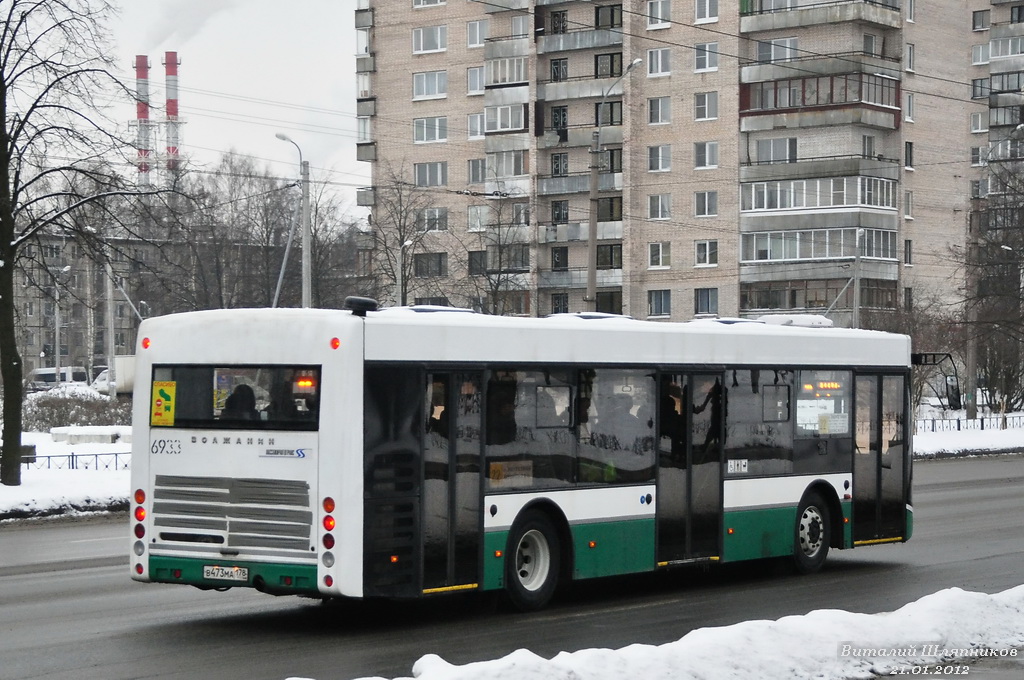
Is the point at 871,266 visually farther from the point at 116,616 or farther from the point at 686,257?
the point at 116,616

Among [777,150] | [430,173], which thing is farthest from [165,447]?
[430,173]

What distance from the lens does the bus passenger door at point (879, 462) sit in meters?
17.4

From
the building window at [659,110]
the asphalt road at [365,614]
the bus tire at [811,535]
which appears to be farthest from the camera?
the building window at [659,110]

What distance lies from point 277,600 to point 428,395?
2.96 metres

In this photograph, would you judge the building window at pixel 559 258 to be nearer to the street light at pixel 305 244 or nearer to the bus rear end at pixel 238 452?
the street light at pixel 305 244

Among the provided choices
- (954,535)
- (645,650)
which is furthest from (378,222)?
(645,650)

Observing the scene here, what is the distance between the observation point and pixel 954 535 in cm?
2098

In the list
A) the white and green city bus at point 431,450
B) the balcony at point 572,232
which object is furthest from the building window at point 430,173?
the white and green city bus at point 431,450

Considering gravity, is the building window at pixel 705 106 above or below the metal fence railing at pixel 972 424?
above

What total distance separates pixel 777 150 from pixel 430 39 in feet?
70.5

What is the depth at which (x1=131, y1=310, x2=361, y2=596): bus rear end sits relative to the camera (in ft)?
39.0

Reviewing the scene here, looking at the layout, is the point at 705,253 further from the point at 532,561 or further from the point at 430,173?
the point at 532,561

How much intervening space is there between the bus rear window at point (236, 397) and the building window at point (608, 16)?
231 feet

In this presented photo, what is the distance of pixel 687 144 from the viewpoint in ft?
262
